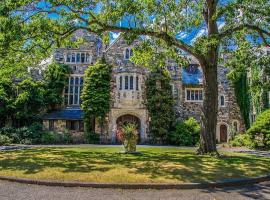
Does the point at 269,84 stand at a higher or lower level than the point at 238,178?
higher

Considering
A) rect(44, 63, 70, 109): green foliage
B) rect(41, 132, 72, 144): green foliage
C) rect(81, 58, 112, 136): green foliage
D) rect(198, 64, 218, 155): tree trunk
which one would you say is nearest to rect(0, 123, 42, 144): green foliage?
rect(41, 132, 72, 144): green foliage

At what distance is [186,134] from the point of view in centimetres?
3338

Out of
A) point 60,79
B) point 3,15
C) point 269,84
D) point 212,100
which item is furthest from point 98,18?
point 60,79

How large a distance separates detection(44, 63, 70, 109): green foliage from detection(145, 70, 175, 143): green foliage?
32.0 ft

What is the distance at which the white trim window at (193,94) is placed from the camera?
38000 millimetres

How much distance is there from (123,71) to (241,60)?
17.5 m

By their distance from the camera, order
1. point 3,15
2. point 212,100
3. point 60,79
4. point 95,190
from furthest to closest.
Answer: point 60,79, point 212,100, point 3,15, point 95,190

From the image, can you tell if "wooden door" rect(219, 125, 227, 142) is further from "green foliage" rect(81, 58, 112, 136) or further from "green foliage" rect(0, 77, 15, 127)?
"green foliage" rect(0, 77, 15, 127)

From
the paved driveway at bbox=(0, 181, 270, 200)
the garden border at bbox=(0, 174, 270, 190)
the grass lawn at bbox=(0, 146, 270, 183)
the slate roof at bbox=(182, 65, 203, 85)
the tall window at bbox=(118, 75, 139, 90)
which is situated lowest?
the paved driveway at bbox=(0, 181, 270, 200)

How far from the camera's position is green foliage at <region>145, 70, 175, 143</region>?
34.6 metres

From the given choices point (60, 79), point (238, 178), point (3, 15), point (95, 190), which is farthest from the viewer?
point (60, 79)

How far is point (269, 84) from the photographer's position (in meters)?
19.7

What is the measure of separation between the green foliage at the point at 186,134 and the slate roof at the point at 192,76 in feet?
20.0

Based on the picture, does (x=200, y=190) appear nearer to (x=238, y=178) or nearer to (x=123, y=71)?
(x=238, y=178)
